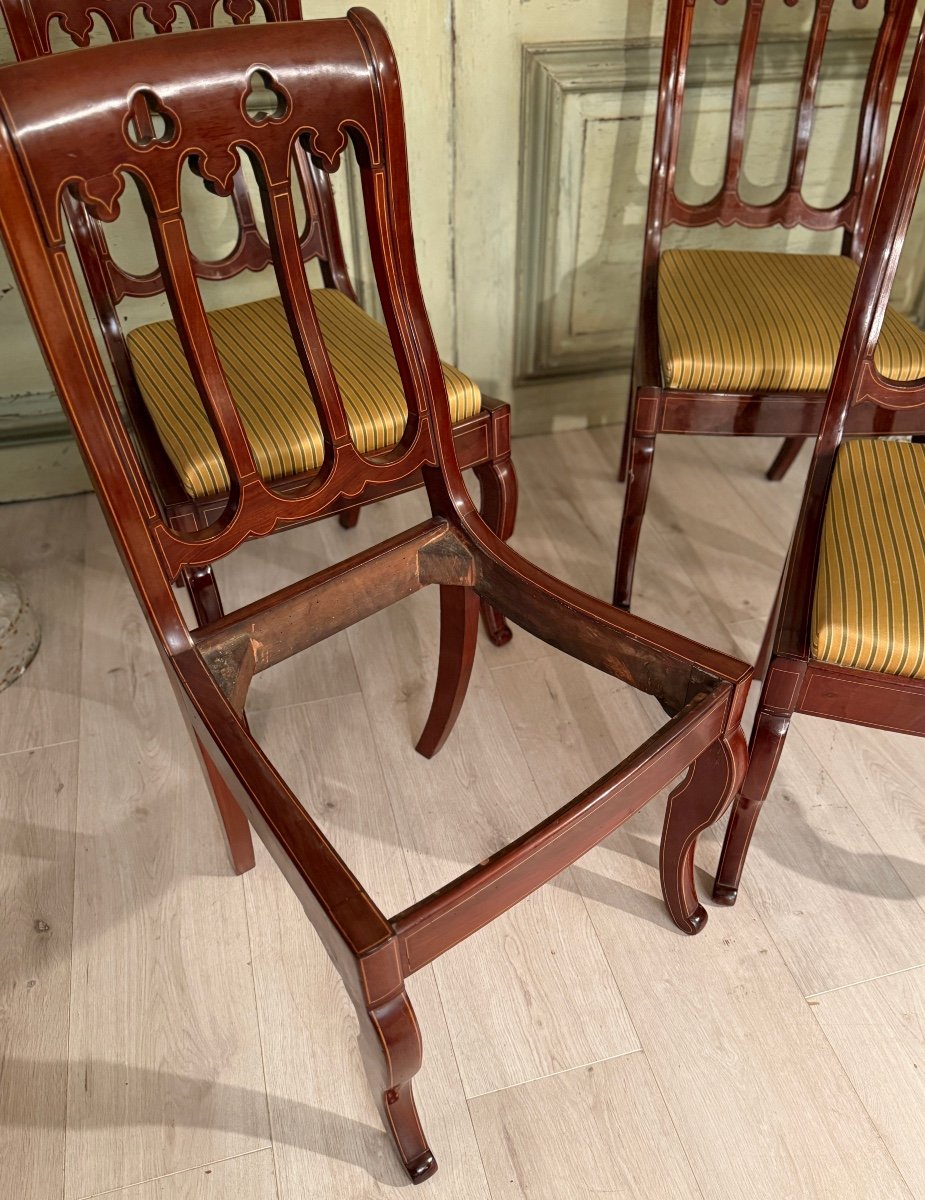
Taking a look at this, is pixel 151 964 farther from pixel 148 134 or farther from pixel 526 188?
pixel 526 188

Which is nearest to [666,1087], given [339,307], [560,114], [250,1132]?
[250,1132]

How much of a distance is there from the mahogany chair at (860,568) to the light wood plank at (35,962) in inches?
34.1

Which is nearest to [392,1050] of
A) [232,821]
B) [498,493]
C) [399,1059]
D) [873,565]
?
[399,1059]

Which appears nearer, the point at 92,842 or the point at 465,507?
the point at 465,507

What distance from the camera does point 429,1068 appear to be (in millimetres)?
1127

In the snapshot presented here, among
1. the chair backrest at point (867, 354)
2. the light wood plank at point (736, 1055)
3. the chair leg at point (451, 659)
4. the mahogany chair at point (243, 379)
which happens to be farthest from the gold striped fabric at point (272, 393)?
the light wood plank at point (736, 1055)

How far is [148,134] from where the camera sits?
128cm

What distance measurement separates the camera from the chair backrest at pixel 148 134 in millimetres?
1213

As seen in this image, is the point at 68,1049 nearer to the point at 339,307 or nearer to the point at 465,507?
the point at 465,507

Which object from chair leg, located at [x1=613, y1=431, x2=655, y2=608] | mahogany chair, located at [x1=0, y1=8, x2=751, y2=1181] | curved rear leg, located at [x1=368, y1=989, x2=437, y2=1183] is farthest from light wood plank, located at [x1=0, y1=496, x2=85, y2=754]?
chair leg, located at [x1=613, y1=431, x2=655, y2=608]

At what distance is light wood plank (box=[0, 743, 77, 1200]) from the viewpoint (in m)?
1.06

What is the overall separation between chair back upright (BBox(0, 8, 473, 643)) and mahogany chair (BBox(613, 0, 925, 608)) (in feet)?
1.78

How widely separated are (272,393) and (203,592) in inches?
10.8

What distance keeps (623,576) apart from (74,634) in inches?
38.6
